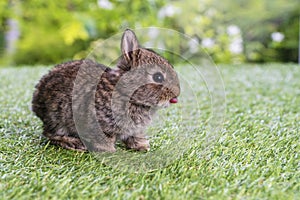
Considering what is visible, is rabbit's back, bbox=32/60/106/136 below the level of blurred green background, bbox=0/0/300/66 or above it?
below

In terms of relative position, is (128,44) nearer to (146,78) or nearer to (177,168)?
(146,78)

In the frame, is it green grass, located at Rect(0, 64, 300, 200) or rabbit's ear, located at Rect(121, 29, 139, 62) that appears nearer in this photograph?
green grass, located at Rect(0, 64, 300, 200)

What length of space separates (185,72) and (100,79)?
82.8 inches

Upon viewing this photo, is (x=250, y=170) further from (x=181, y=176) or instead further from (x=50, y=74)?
(x=50, y=74)

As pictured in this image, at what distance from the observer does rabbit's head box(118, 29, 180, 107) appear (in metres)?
1.36

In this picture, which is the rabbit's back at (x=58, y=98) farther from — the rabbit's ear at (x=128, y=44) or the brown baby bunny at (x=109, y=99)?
the rabbit's ear at (x=128, y=44)

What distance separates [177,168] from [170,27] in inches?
194

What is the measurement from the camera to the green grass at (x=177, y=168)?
114 cm

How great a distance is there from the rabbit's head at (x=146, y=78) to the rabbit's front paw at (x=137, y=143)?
20 cm

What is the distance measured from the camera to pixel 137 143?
1.54 meters

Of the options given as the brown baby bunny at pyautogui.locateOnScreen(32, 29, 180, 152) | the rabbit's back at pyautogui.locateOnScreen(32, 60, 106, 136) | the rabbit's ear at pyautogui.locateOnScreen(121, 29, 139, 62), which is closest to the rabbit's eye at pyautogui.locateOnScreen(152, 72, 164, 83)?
the brown baby bunny at pyautogui.locateOnScreen(32, 29, 180, 152)

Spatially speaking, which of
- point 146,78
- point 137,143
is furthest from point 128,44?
point 137,143

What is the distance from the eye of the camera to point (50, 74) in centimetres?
170

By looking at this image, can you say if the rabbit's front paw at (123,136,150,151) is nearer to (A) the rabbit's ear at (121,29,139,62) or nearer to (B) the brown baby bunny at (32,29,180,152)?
(B) the brown baby bunny at (32,29,180,152)
